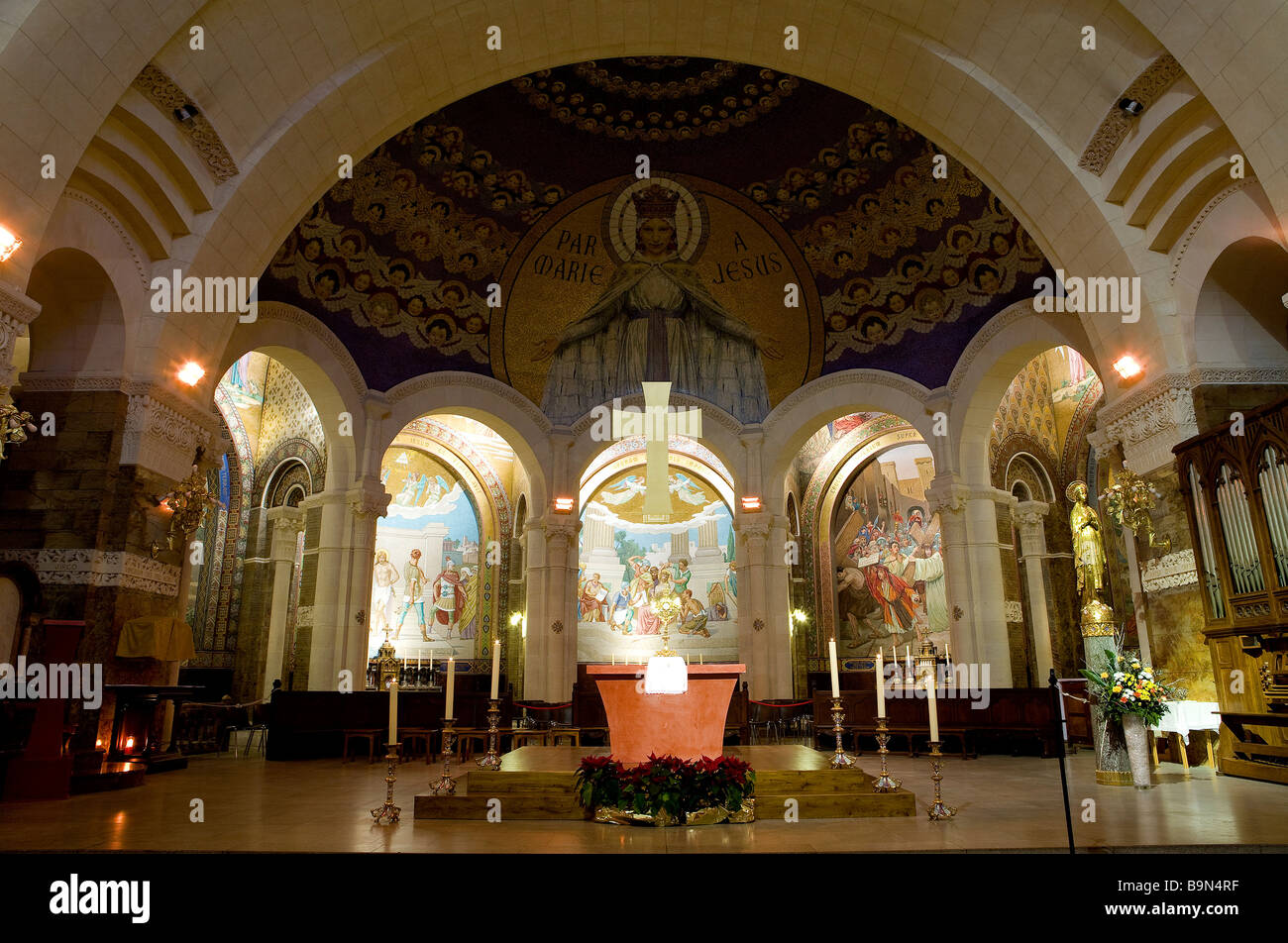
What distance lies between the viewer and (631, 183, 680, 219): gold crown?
17.1 meters

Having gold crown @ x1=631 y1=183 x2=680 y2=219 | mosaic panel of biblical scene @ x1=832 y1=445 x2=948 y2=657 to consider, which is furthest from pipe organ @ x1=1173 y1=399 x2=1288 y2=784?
mosaic panel of biblical scene @ x1=832 y1=445 x2=948 y2=657

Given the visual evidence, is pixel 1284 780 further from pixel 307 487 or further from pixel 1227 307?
pixel 307 487

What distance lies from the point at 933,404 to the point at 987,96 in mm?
6596

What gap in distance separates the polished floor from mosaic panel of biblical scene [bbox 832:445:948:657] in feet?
40.6

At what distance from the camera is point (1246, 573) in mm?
8359

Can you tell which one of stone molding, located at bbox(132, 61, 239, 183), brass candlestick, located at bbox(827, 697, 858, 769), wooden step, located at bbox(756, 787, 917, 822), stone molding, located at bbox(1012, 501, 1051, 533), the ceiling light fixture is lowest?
wooden step, located at bbox(756, 787, 917, 822)

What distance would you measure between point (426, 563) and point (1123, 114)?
19.1 m

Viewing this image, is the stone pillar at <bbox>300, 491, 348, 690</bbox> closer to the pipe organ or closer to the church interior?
the church interior

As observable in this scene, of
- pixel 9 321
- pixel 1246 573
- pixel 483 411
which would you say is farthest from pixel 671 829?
pixel 483 411
